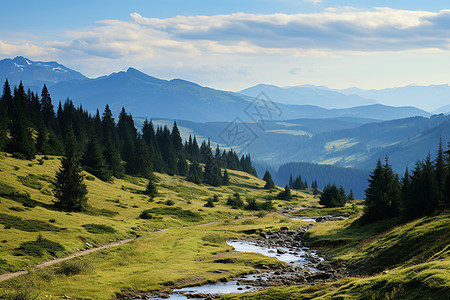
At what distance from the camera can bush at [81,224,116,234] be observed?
239 ft

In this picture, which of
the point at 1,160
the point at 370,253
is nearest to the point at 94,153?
the point at 1,160

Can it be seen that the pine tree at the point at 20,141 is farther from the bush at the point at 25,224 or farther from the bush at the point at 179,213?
the bush at the point at 25,224

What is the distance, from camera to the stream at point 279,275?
43.5 metres

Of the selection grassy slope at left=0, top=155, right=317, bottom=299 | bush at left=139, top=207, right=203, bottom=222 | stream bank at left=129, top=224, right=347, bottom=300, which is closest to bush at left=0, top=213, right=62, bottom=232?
grassy slope at left=0, top=155, right=317, bottom=299

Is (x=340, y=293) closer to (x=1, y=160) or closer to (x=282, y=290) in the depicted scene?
(x=282, y=290)

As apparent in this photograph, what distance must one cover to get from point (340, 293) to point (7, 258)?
132ft

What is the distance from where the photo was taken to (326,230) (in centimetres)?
8344

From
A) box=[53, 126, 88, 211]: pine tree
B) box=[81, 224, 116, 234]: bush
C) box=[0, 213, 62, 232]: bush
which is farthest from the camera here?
box=[53, 126, 88, 211]: pine tree

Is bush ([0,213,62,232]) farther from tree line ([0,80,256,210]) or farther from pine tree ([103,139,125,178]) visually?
pine tree ([103,139,125,178])

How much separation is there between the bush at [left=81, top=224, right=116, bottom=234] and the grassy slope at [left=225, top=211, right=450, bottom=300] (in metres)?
38.5

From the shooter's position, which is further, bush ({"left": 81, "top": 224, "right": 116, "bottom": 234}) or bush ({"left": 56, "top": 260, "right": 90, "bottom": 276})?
bush ({"left": 81, "top": 224, "right": 116, "bottom": 234})

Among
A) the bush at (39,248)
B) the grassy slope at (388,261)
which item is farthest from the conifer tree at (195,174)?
the bush at (39,248)

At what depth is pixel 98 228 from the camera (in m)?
75.2

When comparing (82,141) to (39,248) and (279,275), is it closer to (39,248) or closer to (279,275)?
(39,248)
